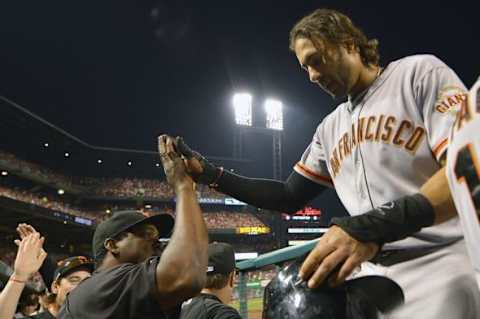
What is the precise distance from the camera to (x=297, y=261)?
3.66 feet

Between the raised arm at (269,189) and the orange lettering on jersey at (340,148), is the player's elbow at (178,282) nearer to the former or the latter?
the raised arm at (269,189)

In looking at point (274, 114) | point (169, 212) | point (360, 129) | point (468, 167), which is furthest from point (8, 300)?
point (274, 114)

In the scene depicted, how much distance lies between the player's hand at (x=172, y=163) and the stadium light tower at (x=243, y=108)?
30134 millimetres

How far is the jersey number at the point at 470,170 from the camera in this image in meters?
0.66

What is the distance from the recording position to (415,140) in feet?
3.96

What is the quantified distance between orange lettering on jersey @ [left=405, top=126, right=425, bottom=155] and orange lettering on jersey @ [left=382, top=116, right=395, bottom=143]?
0.05m

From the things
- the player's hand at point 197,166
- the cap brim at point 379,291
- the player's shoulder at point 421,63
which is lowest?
the cap brim at point 379,291

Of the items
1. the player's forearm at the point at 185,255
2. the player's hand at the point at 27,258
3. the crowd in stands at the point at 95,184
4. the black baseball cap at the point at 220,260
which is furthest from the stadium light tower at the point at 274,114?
the player's forearm at the point at 185,255

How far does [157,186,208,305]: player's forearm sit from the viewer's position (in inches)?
77.3

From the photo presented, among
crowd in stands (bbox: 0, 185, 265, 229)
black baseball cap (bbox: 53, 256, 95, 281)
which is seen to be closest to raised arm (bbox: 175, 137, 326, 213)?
black baseball cap (bbox: 53, 256, 95, 281)

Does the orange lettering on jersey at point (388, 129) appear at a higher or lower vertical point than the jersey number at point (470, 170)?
higher

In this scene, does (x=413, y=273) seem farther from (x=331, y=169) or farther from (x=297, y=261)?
(x=331, y=169)

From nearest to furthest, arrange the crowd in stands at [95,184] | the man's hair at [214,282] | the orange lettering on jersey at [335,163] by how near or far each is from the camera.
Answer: the orange lettering on jersey at [335,163] < the man's hair at [214,282] < the crowd in stands at [95,184]

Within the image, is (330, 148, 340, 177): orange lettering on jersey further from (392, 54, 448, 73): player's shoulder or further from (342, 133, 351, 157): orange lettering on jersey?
(392, 54, 448, 73): player's shoulder
